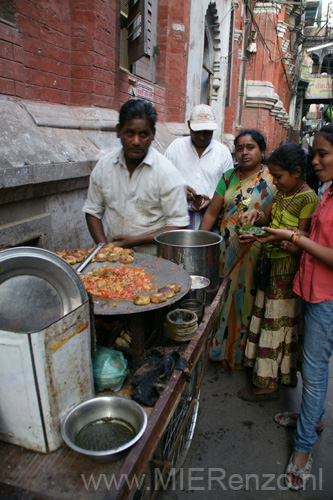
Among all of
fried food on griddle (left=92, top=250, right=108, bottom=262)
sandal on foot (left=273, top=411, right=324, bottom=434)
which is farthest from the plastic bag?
sandal on foot (left=273, top=411, right=324, bottom=434)

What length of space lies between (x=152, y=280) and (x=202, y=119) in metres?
2.19

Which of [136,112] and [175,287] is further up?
[136,112]

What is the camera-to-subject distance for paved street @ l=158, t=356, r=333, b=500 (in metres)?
2.25

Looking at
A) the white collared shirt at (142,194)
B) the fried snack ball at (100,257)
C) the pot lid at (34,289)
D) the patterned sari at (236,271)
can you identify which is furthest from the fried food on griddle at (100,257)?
the patterned sari at (236,271)

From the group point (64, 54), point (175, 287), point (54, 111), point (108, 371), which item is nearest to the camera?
point (108, 371)

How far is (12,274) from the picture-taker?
126cm

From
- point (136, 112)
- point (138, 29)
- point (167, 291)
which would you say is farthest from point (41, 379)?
point (138, 29)

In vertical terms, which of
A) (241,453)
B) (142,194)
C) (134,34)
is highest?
(134,34)

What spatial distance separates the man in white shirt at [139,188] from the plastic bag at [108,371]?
100cm

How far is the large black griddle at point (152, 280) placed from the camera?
62.6 inches

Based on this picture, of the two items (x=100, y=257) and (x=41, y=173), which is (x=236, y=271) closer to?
(x=100, y=257)

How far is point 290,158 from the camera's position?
2324 mm

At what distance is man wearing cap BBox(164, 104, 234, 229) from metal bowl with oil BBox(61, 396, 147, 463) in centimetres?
238

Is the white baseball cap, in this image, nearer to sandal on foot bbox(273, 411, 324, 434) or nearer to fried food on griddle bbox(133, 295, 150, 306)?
fried food on griddle bbox(133, 295, 150, 306)
